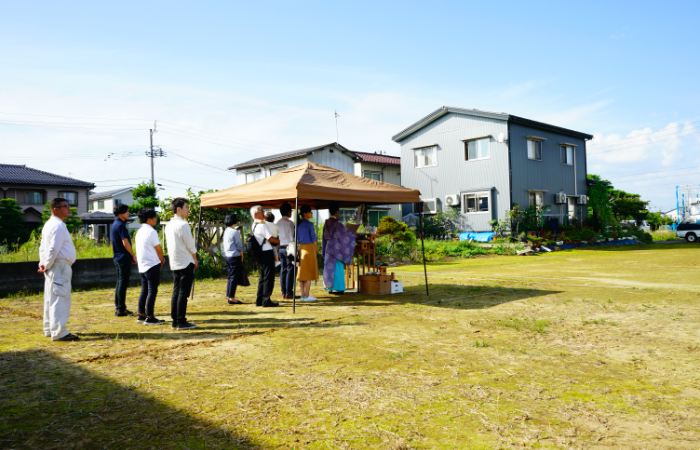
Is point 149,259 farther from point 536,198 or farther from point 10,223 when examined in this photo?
point 10,223

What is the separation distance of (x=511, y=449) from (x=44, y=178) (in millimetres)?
42063

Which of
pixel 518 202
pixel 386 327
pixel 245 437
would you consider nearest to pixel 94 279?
pixel 386 327

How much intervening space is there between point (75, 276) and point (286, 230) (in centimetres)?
550

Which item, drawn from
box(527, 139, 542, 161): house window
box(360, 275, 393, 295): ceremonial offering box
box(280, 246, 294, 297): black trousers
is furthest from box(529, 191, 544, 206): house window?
box(280, 246, 294, 297): black trousers

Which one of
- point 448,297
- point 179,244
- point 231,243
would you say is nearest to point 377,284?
point 448,297

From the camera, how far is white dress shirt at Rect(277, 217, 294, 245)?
8133 mm

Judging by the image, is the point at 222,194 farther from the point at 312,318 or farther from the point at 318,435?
the point at 318,435

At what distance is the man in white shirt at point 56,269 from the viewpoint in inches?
206

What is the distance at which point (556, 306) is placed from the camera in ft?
22.8

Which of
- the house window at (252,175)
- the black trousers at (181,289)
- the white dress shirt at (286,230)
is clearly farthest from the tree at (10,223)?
the black trousers at (181,289)

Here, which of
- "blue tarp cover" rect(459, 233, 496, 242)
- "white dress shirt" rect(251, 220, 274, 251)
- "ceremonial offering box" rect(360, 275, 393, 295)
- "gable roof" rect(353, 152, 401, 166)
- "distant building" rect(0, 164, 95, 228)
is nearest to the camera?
"white dress shirt" rect(251, 220, 274, 251)

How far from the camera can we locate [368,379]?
3771mm

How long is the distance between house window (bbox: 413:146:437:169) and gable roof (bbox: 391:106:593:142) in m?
1.24

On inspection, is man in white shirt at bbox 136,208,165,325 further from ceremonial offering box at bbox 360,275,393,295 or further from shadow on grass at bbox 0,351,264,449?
ceremonial offering box at bbox 360,275,393,295
